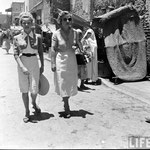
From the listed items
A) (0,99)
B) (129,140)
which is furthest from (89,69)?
(129,140)

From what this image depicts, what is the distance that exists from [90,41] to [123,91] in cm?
184

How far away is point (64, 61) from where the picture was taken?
4.70 metres

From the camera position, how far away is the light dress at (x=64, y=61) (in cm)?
470

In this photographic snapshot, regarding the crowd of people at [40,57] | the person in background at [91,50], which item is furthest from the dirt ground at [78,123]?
the person in background at [91,50]

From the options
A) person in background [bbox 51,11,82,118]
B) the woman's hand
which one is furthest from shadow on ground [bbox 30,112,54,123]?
the woman's hand

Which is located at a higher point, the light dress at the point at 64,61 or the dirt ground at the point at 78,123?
the light dress at the point at 64,61

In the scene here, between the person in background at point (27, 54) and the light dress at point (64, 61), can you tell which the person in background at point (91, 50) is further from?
the person in background at point (27, 54)

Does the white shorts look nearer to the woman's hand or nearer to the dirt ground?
the woman's hand

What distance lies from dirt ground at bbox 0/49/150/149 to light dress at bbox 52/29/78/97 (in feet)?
1.94

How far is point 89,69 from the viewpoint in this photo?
25.7 feet

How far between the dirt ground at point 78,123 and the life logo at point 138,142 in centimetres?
7

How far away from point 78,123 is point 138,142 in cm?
119

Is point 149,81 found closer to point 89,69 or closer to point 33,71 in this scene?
point 89,69

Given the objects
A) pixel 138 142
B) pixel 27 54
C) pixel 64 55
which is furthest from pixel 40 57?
pixel 138 142
